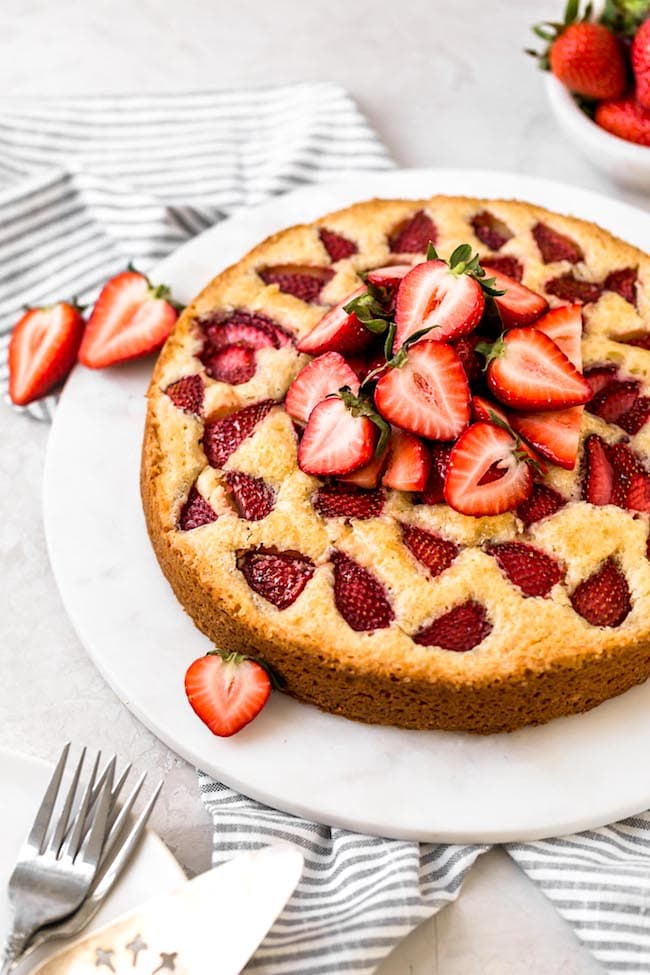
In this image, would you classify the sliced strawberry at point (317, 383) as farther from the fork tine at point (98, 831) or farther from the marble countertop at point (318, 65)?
the fork tine at point (98, 831)

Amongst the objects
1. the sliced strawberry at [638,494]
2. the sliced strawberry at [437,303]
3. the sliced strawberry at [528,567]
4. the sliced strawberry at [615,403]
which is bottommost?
the sliced strawberry at [528,567]

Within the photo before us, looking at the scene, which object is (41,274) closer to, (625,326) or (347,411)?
(347,411)

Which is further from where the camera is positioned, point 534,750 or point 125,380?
point 125,380

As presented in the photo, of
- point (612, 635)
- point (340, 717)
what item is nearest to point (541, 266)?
point (612, 635)

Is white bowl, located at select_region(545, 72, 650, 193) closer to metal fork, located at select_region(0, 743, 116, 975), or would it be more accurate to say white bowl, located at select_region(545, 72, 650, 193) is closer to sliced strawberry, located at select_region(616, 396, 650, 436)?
sliced strawberry, located at select_region(616, 396, 650, 436)

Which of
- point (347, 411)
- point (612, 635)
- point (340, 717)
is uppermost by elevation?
point (347, 411)

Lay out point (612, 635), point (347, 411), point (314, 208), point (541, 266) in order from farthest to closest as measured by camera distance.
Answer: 1. point (314, 208)
2. point (541, 266)
3. point (347, 411)
4. point (612, 635)

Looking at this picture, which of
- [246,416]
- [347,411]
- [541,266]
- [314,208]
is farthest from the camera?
[314,208]

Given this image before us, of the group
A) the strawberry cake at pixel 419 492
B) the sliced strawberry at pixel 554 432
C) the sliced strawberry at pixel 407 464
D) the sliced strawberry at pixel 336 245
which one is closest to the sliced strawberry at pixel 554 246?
the strawberry cake at pixel 419 492
